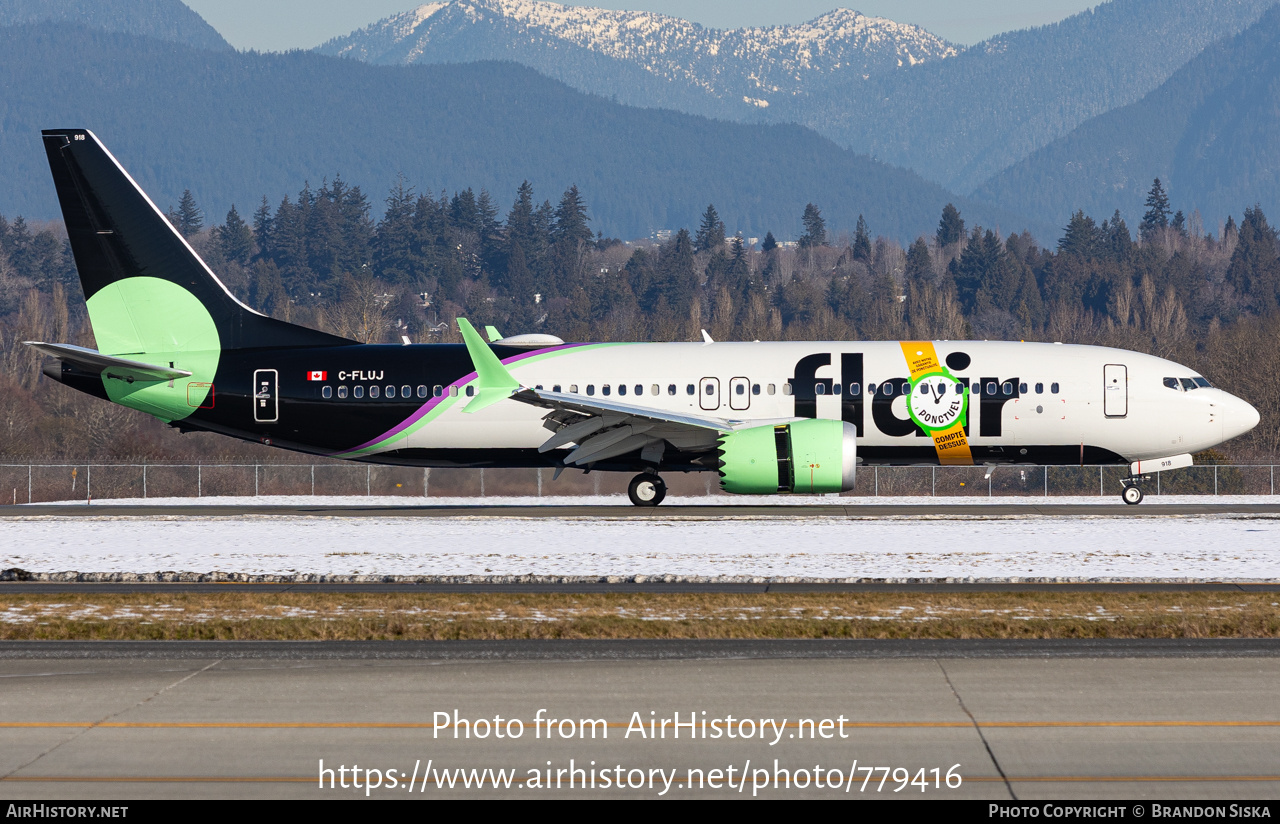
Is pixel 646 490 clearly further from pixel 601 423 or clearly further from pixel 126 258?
pixel 126 258

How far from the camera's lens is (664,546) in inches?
1101

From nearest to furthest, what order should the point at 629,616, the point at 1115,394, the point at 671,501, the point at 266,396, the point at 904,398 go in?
the point at 629,616 → the point at 904,398 → the point at 1115,394 → the point at 266,396 → the point at 671,501

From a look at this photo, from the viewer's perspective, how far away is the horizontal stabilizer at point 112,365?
35.7 m

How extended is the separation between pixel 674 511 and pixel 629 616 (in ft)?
59.8

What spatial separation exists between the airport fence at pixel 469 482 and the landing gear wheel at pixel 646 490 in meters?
10.2

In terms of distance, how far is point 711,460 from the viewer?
3666 centimetres

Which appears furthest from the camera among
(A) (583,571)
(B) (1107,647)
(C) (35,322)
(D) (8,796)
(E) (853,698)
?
(C) (35,322)

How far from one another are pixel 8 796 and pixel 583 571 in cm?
1407

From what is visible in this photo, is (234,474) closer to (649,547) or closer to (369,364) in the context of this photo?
(369,364)

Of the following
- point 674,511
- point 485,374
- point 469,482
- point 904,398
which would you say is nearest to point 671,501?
point 674,511

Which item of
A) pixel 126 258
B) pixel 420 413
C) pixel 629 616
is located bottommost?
pixel 629 616

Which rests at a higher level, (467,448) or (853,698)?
(467,448)

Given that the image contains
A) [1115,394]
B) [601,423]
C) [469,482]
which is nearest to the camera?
[601,423]

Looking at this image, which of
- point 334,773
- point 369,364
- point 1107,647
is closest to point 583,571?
point 1107,647
